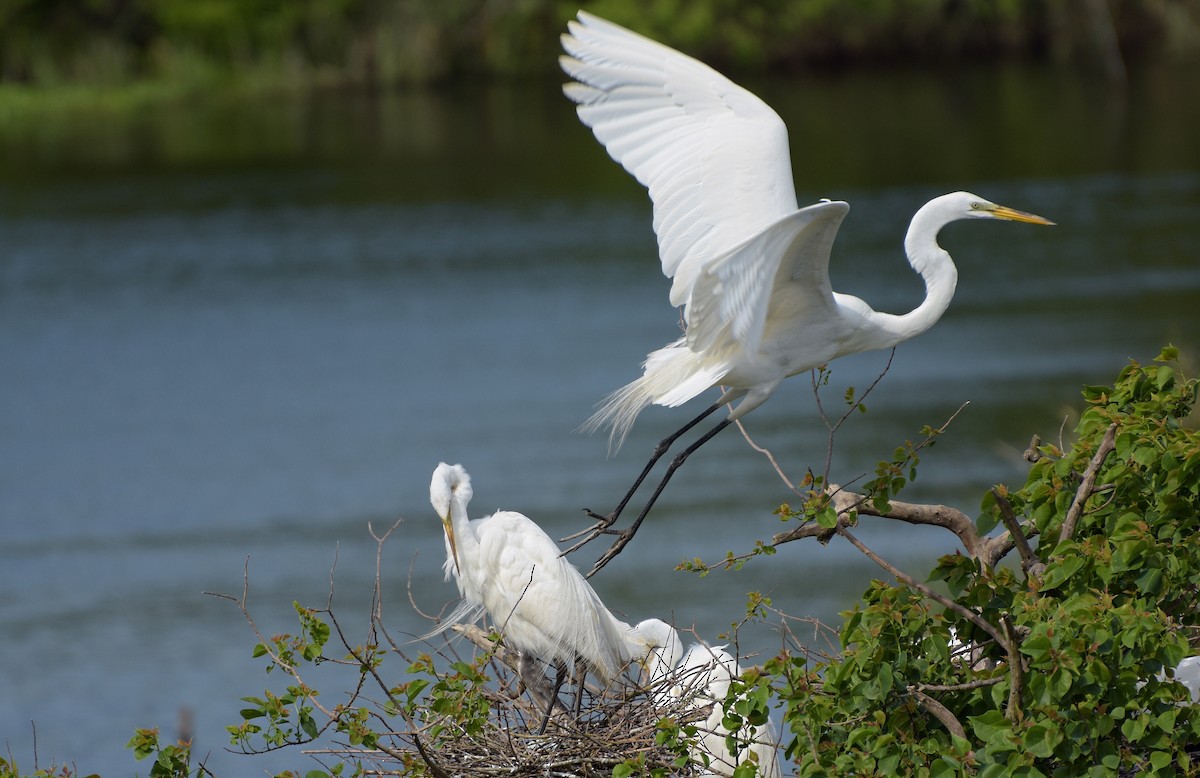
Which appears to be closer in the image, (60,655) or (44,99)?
(60,655)

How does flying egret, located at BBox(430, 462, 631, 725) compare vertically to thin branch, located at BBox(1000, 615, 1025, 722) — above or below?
below

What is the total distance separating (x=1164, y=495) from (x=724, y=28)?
1223 inches

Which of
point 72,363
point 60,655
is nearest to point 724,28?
point 72,363

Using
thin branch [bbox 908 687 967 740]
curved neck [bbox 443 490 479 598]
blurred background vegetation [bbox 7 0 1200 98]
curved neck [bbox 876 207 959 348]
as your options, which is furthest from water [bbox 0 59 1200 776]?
blurred background vegetation [bbox 7 0 1200 98]

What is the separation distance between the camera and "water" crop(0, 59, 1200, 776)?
996cm

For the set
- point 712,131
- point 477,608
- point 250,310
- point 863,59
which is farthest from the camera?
point 863,59

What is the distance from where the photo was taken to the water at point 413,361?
32.7ft

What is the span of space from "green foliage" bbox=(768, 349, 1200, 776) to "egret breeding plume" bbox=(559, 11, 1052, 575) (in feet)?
3.51

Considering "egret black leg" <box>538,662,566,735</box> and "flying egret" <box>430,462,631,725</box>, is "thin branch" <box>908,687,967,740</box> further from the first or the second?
"flying egret" <box>430,462,631,725</box>

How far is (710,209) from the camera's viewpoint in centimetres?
447

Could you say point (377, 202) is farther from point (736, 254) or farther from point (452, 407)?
point (736, 254)

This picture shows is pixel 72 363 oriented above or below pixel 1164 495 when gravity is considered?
below

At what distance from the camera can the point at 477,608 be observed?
530 centimetres

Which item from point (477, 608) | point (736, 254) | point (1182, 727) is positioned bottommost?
point (477, 608)
